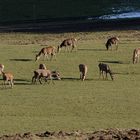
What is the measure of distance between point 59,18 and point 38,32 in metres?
13.4

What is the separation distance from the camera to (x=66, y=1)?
290 feet

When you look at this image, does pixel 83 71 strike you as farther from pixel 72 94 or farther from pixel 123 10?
pixel 123 10

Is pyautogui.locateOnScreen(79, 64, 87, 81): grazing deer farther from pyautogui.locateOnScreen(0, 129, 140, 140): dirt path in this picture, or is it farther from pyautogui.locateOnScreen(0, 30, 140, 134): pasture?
pyautogui.locateOnScreen(0, 129, 140, 140): dirt path

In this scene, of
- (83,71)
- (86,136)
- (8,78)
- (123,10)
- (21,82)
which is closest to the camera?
(86,136)

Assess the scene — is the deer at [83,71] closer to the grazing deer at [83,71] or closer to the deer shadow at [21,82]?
the grazing deer at [83,71]

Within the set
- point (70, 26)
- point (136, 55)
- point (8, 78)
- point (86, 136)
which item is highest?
point (70, 26)

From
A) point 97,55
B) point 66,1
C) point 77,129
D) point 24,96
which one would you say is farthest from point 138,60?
point 66,1

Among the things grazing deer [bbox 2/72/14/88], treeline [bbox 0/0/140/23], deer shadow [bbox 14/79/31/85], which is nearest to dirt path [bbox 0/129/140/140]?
grazing deer [bbox 2/72/14/88]

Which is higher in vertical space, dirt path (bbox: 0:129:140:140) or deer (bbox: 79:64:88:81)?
deer (bbox: 79:64:88:81)

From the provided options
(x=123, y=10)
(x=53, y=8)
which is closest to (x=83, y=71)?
(x=53, y=8)

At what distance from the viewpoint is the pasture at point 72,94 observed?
26.6 metres

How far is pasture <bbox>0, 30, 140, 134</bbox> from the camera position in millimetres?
26625

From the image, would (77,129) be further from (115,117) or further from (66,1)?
(66,1)

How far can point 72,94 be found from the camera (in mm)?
33031
